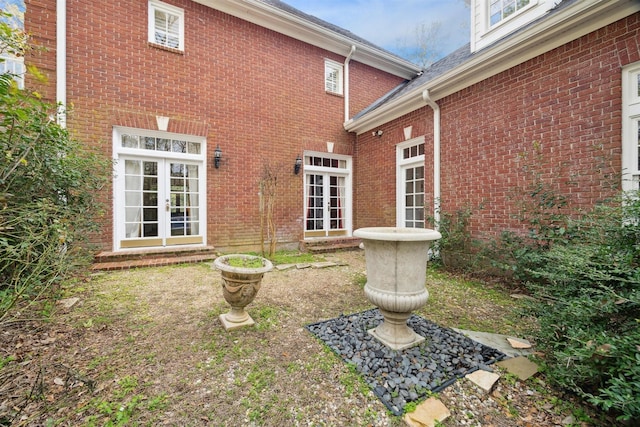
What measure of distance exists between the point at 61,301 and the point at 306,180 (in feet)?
18.5

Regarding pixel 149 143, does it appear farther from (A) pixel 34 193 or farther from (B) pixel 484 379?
(B) pixel 484 379

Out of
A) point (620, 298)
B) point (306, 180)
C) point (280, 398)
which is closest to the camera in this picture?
point (620, 298)

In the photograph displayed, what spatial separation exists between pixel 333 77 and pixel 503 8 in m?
4.40

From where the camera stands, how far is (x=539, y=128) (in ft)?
13.4

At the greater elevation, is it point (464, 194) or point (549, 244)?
point (464, 194)

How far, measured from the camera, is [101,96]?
5277 mm

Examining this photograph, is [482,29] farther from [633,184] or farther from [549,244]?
[549,244]

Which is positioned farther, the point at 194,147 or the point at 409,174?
the point at 409,174

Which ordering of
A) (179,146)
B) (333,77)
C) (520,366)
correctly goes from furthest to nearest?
(333,77), (179,146), (520,366)

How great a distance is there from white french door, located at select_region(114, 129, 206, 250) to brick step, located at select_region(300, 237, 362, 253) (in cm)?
259

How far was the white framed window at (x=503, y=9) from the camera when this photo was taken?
4.90m


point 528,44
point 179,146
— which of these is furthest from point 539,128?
point 179,146

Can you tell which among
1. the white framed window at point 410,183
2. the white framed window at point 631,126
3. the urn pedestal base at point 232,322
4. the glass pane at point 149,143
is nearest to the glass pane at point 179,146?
the glass pane at point 149,143

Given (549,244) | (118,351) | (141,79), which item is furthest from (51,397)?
(141,79)
